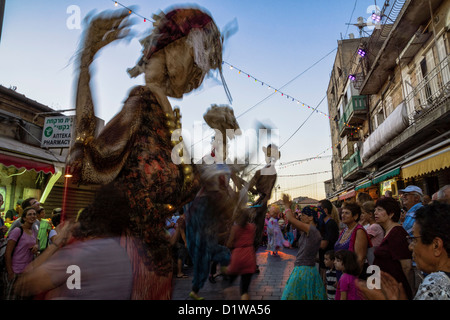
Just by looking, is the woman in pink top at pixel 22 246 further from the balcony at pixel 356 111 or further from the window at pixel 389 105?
the balcony at pixel 356 111

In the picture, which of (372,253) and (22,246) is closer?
(372,253)

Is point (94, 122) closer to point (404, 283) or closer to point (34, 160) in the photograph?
point (404, 283)

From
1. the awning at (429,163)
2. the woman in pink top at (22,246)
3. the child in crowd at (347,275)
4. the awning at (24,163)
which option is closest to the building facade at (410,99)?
the awning at (429,163)

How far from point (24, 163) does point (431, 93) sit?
43.7 ft

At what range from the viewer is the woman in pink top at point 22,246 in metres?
4.11

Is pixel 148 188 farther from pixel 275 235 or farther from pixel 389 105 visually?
pixel 389 105

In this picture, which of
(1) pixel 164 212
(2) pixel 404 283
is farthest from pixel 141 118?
(2) pixel 404 283

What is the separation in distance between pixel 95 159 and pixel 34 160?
300 inches

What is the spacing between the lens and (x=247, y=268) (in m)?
1.30

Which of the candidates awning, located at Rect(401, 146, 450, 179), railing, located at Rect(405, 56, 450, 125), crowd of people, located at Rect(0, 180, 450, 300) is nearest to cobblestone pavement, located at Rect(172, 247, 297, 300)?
crowd of people, located at Rect(0, 180, 450, 300)

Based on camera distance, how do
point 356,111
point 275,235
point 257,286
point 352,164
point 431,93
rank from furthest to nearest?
1. point 352,164
2. point 356,111
3. point 431,93
4. point 275,235
5. point 257,286

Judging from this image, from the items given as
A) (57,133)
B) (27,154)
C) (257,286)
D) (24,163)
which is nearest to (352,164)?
(257,286)

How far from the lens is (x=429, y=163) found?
765cm

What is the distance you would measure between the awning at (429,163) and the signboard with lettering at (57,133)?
999cm
